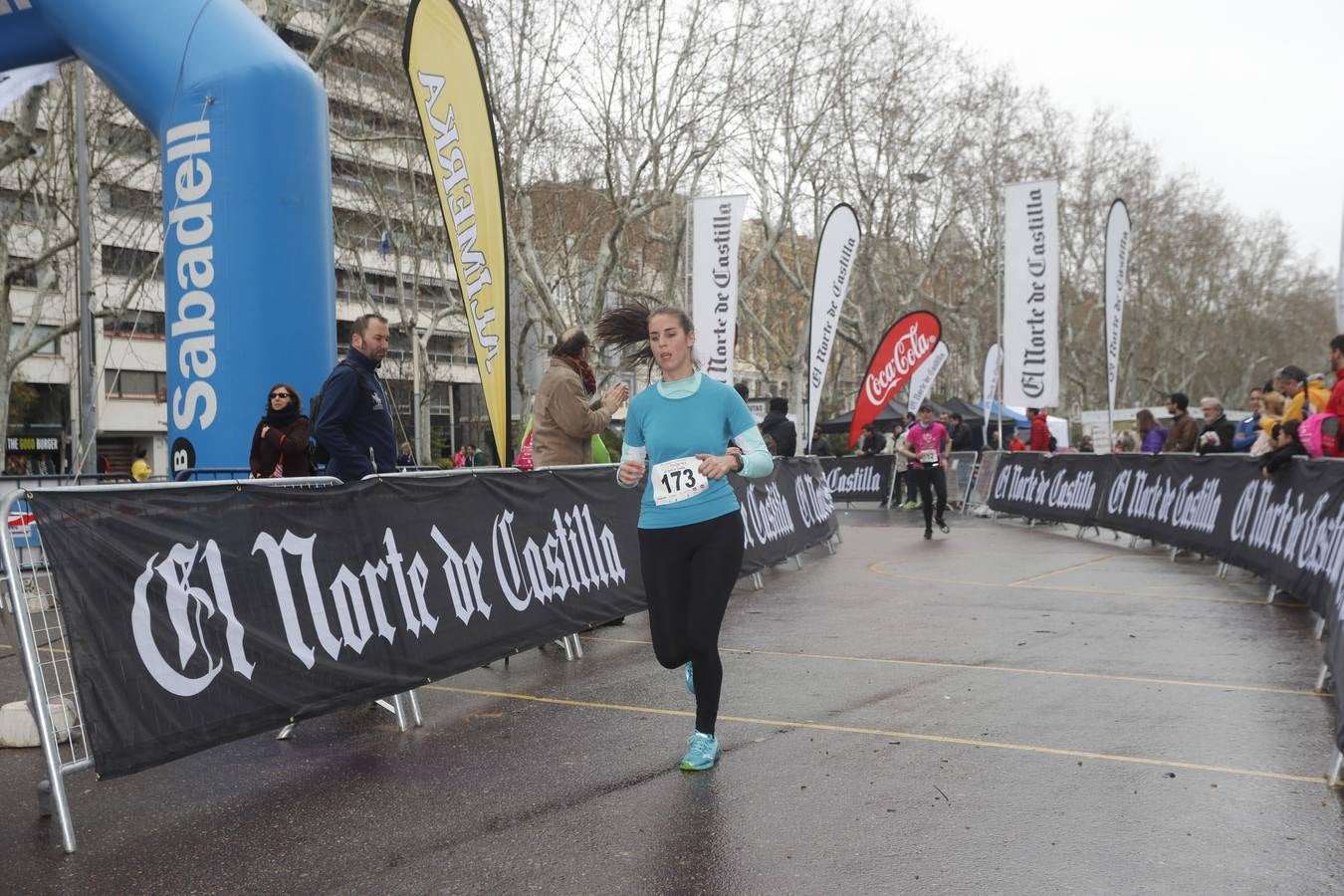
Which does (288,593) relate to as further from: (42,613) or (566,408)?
(566,408)

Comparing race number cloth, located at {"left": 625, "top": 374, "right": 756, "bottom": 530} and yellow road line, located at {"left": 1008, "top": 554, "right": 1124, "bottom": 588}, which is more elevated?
race number cloth, located at {"left": 625, "top": 374, "right": 756, "bottom": 530}

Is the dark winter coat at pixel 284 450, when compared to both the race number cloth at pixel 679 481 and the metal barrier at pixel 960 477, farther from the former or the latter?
the metal barrier at pixel 960 477

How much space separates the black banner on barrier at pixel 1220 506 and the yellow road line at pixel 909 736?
471mm

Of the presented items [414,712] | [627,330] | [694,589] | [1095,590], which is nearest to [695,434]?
[694,589]

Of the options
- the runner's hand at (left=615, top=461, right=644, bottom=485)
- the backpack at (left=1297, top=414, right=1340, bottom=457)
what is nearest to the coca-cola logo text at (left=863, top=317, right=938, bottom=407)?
the backpack at (left=1297, top=414, right=1340, bottom=457)

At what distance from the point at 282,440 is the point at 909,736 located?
457 cm

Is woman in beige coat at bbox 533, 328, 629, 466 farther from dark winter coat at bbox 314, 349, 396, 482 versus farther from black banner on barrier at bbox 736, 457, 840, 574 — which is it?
black banner on barrier at bbox 736, 457, 840, 574

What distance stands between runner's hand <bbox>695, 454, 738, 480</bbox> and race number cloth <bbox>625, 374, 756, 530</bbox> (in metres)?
0.14

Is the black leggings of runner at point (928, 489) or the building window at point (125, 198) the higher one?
the building window at point (125, 198)

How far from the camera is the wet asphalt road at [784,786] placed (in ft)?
13.0

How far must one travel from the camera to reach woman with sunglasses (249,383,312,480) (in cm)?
780

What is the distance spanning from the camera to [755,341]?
227 ft

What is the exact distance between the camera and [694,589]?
5156mm

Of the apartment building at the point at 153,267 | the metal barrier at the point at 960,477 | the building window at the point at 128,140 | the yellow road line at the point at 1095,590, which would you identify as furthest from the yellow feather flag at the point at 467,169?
the building window at the point at 128,140
